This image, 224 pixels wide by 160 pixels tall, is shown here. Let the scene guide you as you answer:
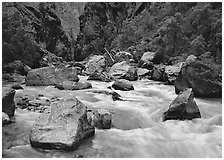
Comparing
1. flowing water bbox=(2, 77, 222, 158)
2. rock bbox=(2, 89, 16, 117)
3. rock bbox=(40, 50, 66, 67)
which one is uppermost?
rock bbox=(40, 50, 66, 67)

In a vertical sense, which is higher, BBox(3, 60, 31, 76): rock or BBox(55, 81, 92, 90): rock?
BBox(3, 60, 31, 76): rock

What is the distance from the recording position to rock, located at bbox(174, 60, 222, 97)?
10695mm

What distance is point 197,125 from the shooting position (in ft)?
23.3

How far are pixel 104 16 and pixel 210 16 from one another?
39.0 meters

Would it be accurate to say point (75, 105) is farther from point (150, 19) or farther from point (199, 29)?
point (150, 19)

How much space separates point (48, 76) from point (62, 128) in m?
8.03

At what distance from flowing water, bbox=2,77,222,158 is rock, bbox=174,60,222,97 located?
1663 mm

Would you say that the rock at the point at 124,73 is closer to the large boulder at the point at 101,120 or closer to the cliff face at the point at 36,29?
the cliff face at the point at 36,29

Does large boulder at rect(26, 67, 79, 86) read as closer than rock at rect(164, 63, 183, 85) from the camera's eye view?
Yes

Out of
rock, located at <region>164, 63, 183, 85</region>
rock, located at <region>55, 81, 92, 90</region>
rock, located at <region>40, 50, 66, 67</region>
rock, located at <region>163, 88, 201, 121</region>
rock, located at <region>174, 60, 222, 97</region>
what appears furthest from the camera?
rock, located at <region>40, 50, 66, 67</region>

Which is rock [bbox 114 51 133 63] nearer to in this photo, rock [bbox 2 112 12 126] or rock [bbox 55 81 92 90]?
rock [bbox 55 81 92 90]

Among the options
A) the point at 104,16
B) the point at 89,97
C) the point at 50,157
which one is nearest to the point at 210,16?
the point at 89,97

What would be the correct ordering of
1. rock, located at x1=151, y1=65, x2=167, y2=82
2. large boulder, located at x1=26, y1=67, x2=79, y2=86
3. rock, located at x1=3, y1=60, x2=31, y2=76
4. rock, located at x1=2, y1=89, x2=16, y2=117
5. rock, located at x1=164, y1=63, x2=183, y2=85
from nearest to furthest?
rock, located at x1=2, y1=89, x2=16, y2=117 < large boulder, located at x1=26, y1=67, x2=79, y2=86 < rock, located at x1=164, y1=63, x2=183, y2=85 < rock, located at x1=151, y1=65, x2=167, y2=82 < rock, located at x1=3, y1=60, x2=31, y2=76

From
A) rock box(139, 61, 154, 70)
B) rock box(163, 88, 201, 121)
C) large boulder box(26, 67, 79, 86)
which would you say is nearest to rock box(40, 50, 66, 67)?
large boulder box(26, 67, 79, 86)
